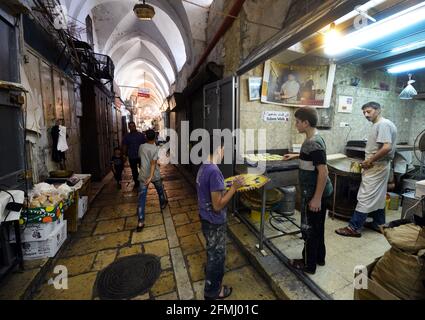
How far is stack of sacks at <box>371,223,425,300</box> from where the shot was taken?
4.71 feet

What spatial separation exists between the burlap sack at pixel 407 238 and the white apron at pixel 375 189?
4.98ft

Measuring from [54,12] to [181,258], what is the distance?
5.68 meters

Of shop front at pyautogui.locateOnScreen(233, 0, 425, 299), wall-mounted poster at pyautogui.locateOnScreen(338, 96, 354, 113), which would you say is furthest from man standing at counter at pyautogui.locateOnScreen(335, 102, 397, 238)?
wall-mounted poster at pyautogui.locateOnScreen(338, 96, 354, 113)

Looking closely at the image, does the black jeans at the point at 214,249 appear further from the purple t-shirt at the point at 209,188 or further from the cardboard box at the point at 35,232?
the cardboard box at the point at 35,232

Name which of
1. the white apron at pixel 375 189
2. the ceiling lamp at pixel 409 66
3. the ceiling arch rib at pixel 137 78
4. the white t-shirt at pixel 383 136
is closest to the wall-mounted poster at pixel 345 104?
the ceiling lamp at pixel 409 66

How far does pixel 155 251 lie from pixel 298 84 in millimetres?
4430

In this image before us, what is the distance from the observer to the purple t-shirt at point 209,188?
5.97ft

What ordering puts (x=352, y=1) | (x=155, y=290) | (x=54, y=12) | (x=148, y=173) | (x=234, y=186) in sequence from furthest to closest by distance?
1. (x=54, y=12)
2. (x=148, y=173)
3. (x=155, y=290)
4. (x=234, y=186)
5. (x=352, y=1)

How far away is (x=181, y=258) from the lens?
9.32ft

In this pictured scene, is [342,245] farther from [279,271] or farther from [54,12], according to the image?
[54,12]

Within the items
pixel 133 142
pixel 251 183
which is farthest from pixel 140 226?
pixel 133 142

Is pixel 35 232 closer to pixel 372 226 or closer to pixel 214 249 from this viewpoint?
pixel 214 249

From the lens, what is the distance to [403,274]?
4.87 ft
